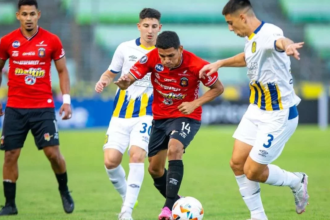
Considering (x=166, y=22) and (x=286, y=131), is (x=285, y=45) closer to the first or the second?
(x=286, y=131)

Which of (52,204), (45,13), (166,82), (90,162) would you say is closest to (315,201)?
(166,82)

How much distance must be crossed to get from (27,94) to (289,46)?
3890 millimetres

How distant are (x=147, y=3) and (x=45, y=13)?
5.63m

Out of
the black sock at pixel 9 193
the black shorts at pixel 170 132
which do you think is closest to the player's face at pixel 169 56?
the black shorts at pixel 170 132

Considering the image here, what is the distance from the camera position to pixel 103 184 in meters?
12.1

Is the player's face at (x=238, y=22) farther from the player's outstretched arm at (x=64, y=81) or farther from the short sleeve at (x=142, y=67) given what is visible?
the player's outstretched arm at (x=64, y=81)

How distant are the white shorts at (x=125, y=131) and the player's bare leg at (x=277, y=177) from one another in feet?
5.64

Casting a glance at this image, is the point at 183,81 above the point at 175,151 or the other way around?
above

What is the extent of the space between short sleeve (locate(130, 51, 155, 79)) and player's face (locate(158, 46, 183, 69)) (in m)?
0.33

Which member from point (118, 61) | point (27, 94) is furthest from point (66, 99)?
point (118, 61)

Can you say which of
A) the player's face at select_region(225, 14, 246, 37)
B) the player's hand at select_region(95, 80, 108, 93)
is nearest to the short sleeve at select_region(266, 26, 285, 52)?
the player's face at select_region(225, 14, 246, 37)

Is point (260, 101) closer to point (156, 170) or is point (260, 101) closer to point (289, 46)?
point (289, 46)

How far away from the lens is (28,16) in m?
8.29

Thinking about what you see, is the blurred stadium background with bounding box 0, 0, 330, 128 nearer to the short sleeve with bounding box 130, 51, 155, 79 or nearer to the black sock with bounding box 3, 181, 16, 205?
the black sock with bounding box 3, 181, 16, 205
